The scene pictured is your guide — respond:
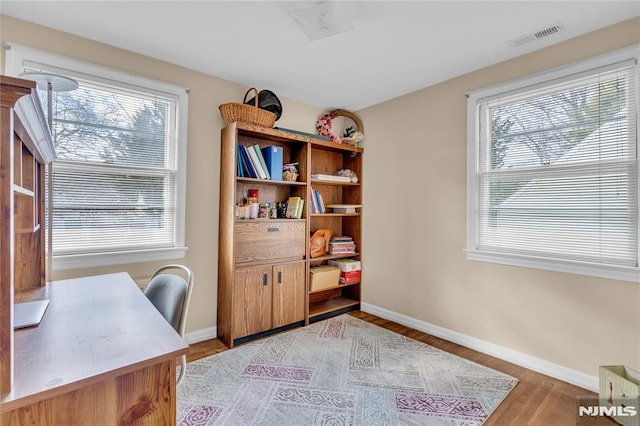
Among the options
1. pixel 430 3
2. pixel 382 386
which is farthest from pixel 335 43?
pixel 382 386

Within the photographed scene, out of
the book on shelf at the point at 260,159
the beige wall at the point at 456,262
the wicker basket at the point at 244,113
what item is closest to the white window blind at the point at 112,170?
the wicker basket at the point at 244,113

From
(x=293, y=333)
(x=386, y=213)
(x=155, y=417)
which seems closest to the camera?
(x=155, y=417)

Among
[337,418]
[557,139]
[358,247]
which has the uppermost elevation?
[557,139]

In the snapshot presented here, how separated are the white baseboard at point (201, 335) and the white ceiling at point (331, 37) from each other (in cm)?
225

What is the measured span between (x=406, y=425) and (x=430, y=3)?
7.73 ft

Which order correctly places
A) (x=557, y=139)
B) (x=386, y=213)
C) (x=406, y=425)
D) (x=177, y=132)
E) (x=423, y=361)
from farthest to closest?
(x=386, y=213)
(x=177, y=132)
(x=423, y=361)
(x=557, y=139)
(x=406, y=425)

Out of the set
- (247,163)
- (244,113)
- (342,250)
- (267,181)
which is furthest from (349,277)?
(244,113)

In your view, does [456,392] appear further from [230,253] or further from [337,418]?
[230,253]

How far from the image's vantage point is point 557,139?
2.19 m

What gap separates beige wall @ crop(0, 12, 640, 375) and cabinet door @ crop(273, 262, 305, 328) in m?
0.56

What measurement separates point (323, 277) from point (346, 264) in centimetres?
33

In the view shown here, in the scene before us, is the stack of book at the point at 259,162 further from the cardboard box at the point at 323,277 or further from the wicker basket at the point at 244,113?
the cardboard box at the point at 323,277

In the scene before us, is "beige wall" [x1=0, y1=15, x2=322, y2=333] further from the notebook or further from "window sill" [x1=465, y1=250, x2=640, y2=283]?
"window sill" [x1=465, y1=250, x2=640, y2=283]

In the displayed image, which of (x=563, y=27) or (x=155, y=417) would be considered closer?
(x=155, y=417)
